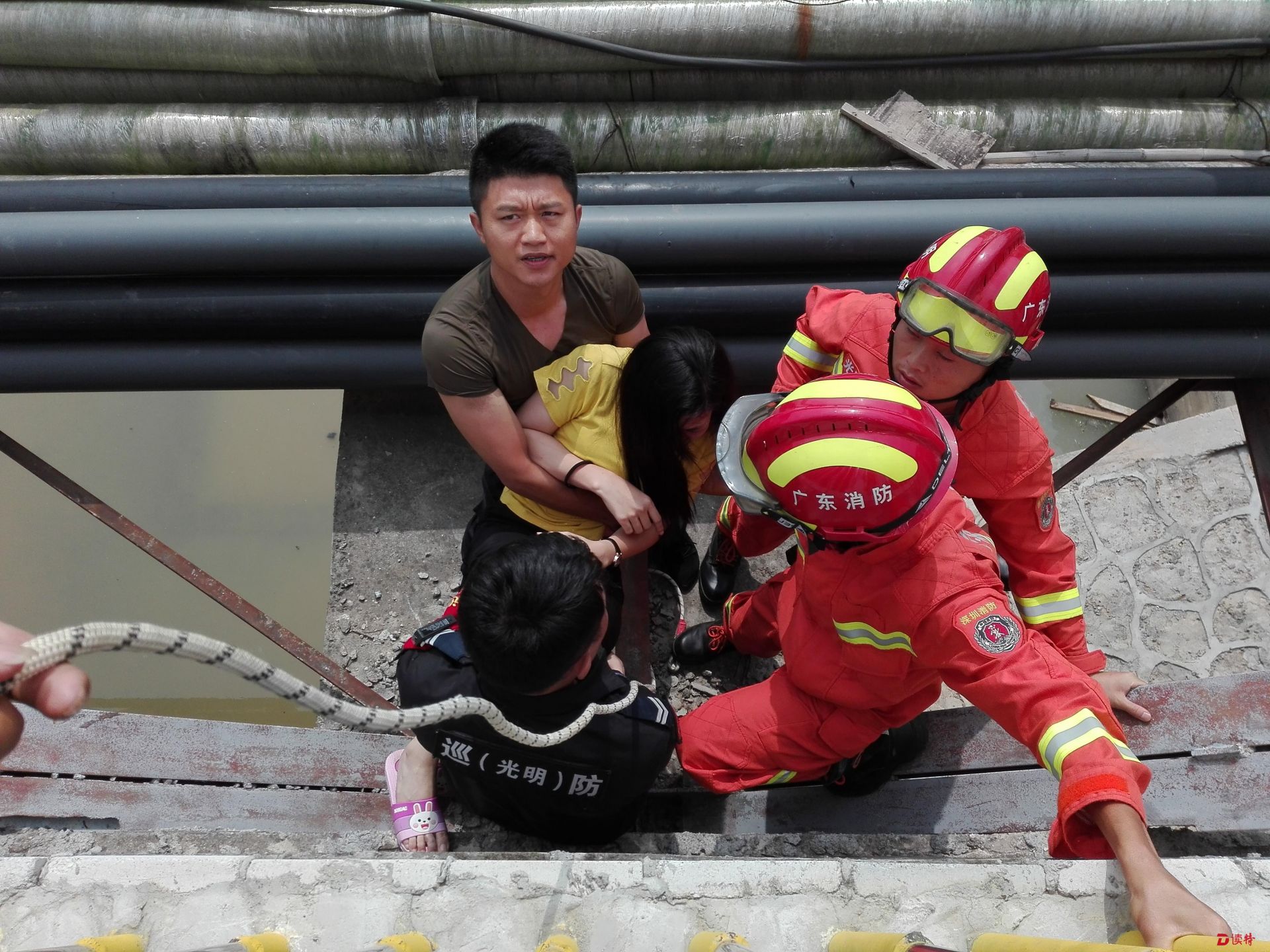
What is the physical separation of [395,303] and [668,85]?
1695mm

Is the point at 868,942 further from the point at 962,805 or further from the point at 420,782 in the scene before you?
the point at 420,782

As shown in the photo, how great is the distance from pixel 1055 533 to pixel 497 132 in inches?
70.2

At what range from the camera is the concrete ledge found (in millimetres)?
1572

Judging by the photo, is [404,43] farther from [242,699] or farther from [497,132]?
[242,699]

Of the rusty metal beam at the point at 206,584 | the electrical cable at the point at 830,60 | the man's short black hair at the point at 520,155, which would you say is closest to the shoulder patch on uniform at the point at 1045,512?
the man's short black hair at the point at 520,155

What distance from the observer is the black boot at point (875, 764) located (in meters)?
2.47

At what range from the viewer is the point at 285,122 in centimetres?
379

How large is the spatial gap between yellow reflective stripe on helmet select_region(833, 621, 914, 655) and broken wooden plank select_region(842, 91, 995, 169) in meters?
2.45

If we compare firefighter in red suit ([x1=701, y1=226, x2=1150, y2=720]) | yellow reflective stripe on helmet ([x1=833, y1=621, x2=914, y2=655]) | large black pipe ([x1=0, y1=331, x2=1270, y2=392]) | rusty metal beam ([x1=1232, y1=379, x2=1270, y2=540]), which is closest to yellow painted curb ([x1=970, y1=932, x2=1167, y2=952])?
yellow reflective stripe on helmet ([x1=833, y1=621, x2=914, y2=655])

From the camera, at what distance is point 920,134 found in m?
3.77

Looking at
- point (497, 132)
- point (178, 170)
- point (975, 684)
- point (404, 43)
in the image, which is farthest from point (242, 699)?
point (975, 684)

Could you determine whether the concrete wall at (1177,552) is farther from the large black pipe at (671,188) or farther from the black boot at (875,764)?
the black boot at (875,764)

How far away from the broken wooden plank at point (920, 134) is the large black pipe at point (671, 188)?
0.45 metres

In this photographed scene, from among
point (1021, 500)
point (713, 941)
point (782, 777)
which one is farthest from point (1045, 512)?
point (713, 941)
